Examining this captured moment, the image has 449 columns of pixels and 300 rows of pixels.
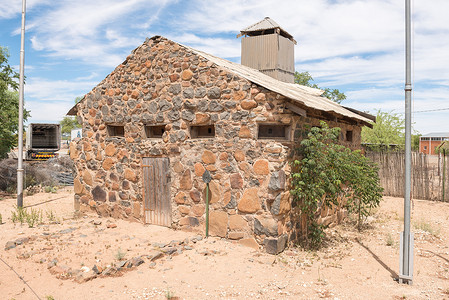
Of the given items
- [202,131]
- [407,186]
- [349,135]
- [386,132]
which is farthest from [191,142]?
[386,132]

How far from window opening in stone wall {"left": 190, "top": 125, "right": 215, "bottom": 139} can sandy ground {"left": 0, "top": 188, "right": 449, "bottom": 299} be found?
7.50 feet

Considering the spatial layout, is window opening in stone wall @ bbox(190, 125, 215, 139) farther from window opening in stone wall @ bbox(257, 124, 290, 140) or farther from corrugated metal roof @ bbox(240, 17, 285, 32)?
corrugated metal roof @ bbox(240, 17, 285, 32)

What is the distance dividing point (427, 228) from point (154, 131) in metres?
7.60

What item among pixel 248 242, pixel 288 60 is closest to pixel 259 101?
pixel 248 242

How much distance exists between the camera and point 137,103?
911cm

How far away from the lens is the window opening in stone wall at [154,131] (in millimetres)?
9047

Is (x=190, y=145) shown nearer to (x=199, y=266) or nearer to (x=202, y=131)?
(x=202, y=131)

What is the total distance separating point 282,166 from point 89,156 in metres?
6.10

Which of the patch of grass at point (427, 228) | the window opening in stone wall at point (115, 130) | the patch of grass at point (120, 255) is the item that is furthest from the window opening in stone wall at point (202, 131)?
the patch of grass at point (427, 228)

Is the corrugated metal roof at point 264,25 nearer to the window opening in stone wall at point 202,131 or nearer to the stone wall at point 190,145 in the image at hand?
the stone wall at point 190,145

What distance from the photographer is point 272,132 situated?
7.29m

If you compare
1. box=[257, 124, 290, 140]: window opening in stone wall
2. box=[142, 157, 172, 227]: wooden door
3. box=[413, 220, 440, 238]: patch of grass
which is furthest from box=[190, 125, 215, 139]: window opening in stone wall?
box=[413, 220, 440, 238]: patch of grass

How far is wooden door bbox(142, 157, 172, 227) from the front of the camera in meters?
8.57

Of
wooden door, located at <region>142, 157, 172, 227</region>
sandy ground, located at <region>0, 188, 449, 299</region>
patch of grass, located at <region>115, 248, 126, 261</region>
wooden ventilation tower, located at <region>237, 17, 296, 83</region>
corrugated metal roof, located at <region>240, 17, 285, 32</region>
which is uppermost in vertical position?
corrugated metal roof, located at <region>240, 17, 285, 32</region>
